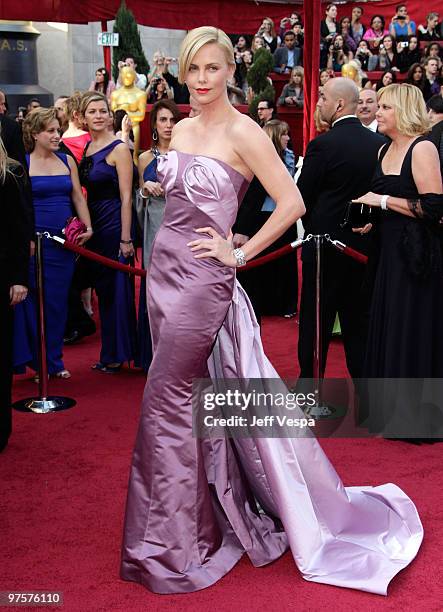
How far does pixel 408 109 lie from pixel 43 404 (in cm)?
263

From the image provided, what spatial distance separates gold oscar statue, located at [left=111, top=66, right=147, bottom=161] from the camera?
13.6 meters

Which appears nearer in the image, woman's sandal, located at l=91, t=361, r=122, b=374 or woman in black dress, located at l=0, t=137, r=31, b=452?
woman in black dress, located at l=0, t=137, r=31, b=452

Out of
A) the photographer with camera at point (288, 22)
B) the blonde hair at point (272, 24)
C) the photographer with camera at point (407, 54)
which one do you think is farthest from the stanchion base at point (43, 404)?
the photographer with camera at point (288, 22)

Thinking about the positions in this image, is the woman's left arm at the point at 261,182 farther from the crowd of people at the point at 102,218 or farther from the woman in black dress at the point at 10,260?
the crowd of people at the point at 102,218

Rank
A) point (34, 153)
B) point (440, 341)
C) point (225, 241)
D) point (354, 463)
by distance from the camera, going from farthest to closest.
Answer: point (34, 153) < point (440, 341) < point (354, 463) < point (225, 241)

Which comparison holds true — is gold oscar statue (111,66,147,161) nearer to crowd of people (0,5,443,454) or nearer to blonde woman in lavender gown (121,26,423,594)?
crowd of people (0,5,443,454)

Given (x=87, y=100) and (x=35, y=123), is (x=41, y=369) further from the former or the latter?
(x=87, y=100)

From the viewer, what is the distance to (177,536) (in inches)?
119

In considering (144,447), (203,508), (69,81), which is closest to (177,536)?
(203,508)

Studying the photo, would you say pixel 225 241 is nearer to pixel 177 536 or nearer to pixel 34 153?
pixel 177 536

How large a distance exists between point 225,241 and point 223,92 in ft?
1.67

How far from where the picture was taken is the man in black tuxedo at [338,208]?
190 inches

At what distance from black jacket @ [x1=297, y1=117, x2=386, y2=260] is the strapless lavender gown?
1812mm

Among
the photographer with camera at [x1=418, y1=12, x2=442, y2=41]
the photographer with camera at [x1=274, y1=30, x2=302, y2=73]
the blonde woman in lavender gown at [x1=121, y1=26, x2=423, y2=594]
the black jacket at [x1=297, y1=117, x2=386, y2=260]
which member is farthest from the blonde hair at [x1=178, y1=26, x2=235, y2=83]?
the photographer with camera at [x1=418, y1=12, x2=442, y2=41]
